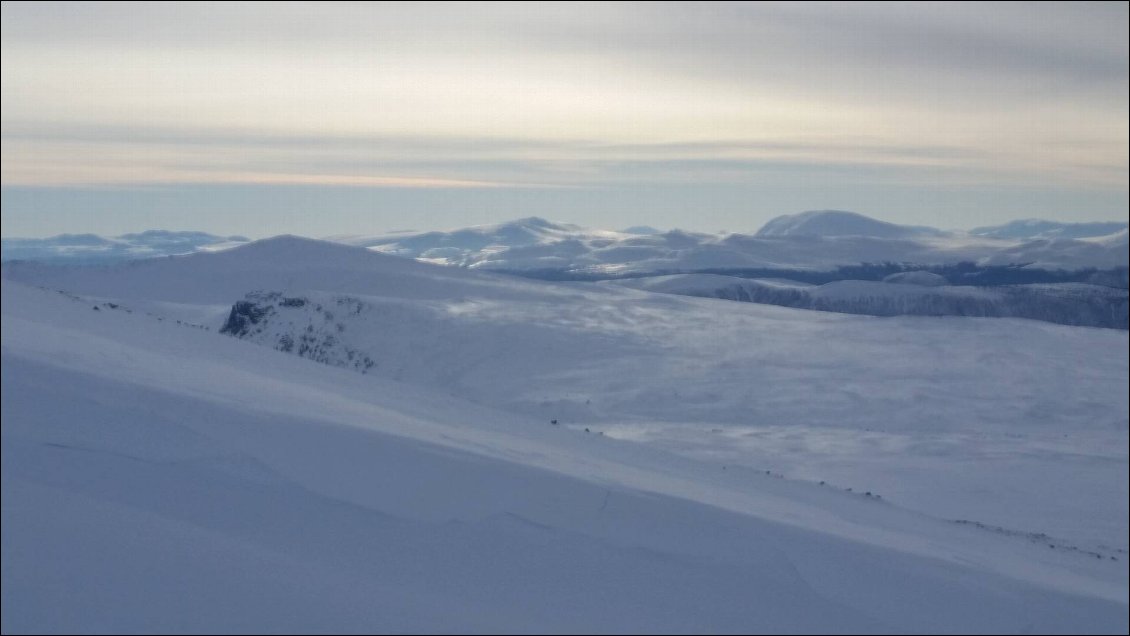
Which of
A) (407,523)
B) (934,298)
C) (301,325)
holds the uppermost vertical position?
(407,523)

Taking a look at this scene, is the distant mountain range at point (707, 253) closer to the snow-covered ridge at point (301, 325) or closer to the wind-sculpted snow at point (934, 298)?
the wind-sculpted snow at point (934, 298)

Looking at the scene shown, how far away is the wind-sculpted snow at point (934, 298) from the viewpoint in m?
67.9

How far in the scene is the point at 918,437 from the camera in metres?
17.2

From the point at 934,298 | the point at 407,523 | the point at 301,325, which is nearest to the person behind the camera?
the point at 407,523

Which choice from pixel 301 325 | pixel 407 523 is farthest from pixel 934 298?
pixel 407 523

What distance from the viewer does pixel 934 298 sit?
72375mm

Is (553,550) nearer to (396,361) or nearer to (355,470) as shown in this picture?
(355,470)

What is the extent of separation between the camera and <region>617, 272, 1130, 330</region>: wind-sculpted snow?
2672 inches

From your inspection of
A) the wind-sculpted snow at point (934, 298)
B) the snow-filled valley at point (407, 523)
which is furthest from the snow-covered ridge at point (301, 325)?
the wind-sculpted snow at point (934, 298)

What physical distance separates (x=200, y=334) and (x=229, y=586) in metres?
5.67

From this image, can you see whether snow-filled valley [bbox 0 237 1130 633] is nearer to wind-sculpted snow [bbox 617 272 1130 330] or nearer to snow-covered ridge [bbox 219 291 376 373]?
snow-covered ridge [bbox 219 291 376 373]

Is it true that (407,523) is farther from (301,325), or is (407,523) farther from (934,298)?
(934,298)

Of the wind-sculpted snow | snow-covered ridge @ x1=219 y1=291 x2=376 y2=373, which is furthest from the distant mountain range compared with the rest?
snow-covered ridge @ x1=219 y1=291 x2=376 y2=373

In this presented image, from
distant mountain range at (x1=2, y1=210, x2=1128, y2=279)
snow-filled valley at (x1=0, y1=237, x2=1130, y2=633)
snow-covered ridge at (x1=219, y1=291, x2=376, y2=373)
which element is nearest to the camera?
snow-filled valley at (x1=0, y1=237, x2=1130, y2=633)
